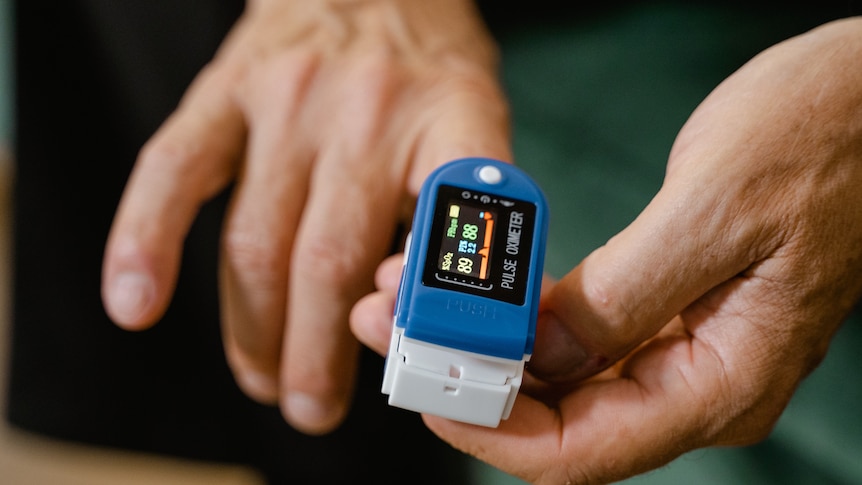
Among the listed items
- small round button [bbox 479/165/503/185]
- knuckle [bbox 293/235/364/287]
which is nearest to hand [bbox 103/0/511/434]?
knuckle [bbox 293/235/364/287]

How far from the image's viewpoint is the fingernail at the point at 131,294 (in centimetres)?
95

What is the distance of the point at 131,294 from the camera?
3.12ft

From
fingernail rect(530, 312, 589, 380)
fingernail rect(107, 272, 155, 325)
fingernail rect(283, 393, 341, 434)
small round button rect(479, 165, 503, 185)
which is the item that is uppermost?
small round button rect(479, 165, 503, 185)

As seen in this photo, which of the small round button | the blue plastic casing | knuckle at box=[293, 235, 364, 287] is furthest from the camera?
knuckle at box=[293, 235, 364, 287]

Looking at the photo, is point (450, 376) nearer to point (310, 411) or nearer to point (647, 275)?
point (647, 275)

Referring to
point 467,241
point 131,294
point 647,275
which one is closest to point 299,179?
point 131,294

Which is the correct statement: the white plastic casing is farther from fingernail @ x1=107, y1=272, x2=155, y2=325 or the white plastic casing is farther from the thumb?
fingernail @ x1=107, y1=272, x2=155, y2=325

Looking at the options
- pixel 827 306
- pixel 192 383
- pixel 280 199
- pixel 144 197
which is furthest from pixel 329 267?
pixel 192 383

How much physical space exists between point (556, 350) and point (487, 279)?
0.36ft

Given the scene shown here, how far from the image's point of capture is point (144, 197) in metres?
0.99

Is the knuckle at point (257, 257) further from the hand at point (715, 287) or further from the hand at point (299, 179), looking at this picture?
the hand at point (715, 287)

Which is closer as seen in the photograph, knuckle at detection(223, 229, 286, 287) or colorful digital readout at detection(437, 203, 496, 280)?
colorful digital readout at detection(437, 203, 496, 280)

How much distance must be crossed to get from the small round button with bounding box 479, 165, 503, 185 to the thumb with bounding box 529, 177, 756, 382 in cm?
11

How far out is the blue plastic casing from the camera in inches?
25.4
